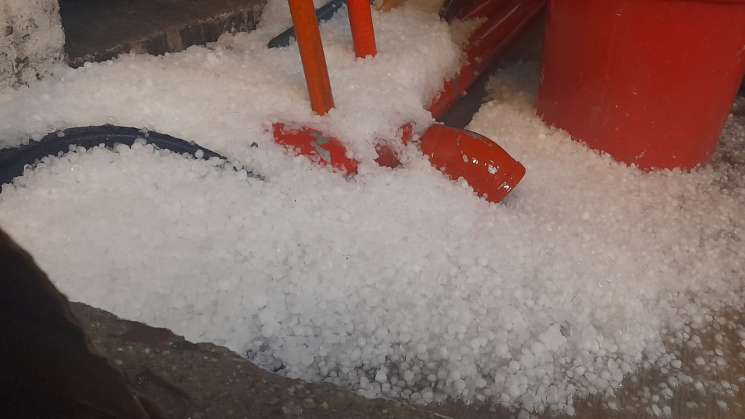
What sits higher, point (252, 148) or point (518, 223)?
point (252, 148)

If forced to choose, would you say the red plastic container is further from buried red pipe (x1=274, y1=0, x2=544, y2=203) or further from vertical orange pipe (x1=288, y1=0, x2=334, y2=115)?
vertical orange pipe (x1=288, y1=0, x2=334, y2=115)

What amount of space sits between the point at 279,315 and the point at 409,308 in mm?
193

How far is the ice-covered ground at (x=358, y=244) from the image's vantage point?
3.01 feet

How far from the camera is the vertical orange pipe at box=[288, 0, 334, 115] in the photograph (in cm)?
116

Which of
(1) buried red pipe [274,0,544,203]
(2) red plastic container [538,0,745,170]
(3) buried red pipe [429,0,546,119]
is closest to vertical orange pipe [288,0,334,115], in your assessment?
(1) buried red pipe [274,0,544,203]

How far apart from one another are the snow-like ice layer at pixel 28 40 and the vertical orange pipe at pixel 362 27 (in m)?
0.57

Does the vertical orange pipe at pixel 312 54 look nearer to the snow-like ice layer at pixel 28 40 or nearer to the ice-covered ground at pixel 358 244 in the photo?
the ice-covered ground at pixel 358 244

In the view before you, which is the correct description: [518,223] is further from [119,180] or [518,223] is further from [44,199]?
[44,199]

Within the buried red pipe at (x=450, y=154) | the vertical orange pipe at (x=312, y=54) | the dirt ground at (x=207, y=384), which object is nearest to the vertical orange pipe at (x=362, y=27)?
the buried red pipe at (x=450, y=154)

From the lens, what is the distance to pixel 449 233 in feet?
3.70

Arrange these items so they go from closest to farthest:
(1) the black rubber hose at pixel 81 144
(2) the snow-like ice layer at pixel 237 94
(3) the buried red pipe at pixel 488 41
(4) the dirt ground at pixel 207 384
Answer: (4) the dirt ground at pixel 207 384 → (1) the black rubber hose at pixel 81 144 → (2) the snow-like ice layer at pixel 237 94 → (3) the buried red pipe at pixel 488 41

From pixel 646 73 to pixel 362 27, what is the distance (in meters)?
0.59

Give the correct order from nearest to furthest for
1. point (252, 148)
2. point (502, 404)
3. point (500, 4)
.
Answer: point (502, 404), point (252, 148), point (500, 4)

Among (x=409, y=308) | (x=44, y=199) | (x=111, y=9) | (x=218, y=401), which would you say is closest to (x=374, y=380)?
(x=409, y=308)
